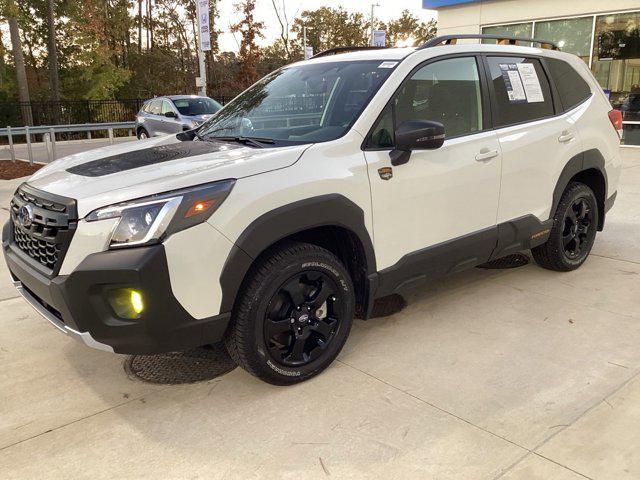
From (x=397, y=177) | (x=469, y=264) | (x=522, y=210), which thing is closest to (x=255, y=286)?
(x=397, y=177)

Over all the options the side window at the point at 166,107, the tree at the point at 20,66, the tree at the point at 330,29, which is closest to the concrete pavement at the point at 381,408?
the side window at the point at 166,107

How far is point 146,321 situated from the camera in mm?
2537

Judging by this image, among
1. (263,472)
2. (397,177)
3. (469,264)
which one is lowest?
(263,472)

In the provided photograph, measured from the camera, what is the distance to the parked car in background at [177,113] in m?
14.6

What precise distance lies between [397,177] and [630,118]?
485 inches

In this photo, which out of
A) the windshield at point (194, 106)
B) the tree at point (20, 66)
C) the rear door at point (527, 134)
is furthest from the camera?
the tree at point (20, 66)

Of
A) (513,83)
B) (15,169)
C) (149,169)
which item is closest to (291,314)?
(149,169)

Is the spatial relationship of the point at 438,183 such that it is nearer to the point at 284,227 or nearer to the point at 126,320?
the point at 284,227

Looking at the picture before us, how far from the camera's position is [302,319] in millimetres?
3029

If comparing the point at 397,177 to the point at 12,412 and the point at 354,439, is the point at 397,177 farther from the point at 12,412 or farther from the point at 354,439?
the point at 12,412

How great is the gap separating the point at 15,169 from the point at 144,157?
11129 millimetres

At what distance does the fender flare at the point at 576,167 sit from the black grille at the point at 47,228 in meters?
3.42

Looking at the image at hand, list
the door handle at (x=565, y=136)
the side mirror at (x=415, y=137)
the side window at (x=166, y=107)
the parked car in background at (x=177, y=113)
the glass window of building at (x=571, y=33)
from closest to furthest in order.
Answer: the side mirror at (x=415, y=137) → the door handle at (x=565, y=136) → the glass window of building at (x=571, y=33) → the parked car in background at (x=177, y=113) → the side window at (x=166, y=107)

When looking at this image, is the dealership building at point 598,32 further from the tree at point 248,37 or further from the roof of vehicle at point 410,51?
the tree at point 248,37
